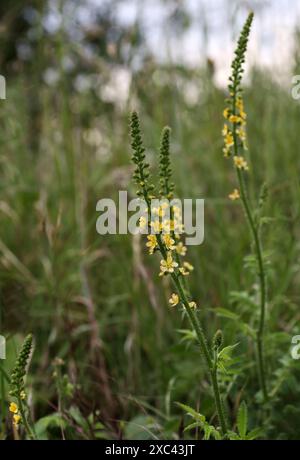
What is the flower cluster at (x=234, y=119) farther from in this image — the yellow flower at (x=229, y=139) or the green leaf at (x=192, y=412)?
Result: the green leaf at (x=192, y=412)

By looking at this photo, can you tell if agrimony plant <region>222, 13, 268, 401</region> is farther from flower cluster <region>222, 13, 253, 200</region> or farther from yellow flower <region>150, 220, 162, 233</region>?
yellow flower <region>150, 220, 162, 233</region>

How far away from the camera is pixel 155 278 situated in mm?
2914

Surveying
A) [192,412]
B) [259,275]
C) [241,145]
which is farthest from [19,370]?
[241,145]

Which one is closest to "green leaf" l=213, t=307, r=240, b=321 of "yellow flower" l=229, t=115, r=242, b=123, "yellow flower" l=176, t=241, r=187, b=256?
"yellow flower" l=176, t=241, r=187, b=256

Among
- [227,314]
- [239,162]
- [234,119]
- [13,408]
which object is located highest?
[234,119]

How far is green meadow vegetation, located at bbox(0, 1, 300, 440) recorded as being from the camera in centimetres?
170

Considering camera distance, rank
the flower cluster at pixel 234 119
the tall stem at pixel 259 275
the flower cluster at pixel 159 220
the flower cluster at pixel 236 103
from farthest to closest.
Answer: the tall stem at pixel 259 275 < the flower cluster at pixel 234 119 < the flower cluster at pixel 236 103 < the flower cluster at pixel 159 220

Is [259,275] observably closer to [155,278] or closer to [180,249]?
[180,249]

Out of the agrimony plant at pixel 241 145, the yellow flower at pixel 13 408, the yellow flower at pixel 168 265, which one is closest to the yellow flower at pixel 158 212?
the yellow flower at pixel 168 265

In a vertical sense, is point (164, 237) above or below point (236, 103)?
below

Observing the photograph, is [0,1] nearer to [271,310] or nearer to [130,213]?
[130,213]

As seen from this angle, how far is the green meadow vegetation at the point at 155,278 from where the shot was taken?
1.70 m

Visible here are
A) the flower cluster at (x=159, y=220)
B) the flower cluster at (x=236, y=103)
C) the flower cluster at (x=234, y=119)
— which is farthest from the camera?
the flower cluster at (x=234, y=119)

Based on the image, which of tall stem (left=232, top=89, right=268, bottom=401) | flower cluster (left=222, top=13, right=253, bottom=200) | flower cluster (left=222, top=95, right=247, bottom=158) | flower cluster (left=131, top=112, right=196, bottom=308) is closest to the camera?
flower cluster (left=131, top=112, right=196, bottom=308)
